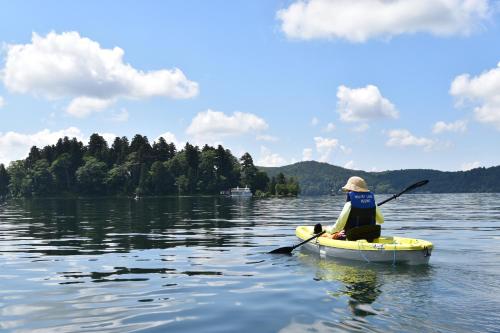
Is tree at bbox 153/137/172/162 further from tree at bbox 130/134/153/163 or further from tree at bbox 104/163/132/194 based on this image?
tree at bbox 104/163/132/194

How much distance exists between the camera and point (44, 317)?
9266 mm

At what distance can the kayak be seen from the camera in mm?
13859

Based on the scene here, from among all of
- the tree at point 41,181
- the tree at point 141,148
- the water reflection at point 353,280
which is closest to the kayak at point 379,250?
the water reflection at point 353,280

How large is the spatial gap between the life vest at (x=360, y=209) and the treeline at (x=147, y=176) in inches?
6266

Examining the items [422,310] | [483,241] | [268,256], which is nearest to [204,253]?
[268,256]

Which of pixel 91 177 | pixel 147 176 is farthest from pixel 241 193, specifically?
pixel 91 177

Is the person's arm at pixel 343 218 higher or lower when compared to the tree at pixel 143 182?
lower

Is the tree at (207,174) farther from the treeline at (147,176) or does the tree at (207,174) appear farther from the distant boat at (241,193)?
the distant boat at (241,193)

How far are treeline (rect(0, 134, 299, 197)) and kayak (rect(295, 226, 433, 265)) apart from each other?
521ft

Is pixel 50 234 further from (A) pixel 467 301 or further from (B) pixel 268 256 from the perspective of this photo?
(A) pixel 467 301

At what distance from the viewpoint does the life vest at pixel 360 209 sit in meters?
15.7

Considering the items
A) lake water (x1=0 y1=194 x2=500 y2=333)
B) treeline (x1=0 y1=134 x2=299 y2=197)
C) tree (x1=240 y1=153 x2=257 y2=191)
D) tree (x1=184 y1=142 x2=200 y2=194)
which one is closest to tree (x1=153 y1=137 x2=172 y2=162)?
treeline (x1=0 y1=134 x2=299 y2=197)

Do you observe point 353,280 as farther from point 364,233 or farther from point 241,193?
point 241,193

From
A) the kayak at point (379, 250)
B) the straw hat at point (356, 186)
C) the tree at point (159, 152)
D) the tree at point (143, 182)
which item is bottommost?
the kayak at point (379, 250)
